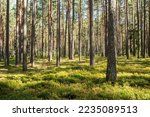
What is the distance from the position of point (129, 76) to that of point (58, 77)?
3637 millimetres

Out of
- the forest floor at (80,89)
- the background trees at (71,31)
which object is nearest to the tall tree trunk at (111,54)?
the background trees at (71,31)

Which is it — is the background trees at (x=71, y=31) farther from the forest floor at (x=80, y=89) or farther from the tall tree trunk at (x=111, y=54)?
the forest floor at (x=80, y=89)

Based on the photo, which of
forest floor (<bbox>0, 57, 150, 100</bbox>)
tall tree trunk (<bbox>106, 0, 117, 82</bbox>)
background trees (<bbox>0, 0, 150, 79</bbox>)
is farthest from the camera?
background trees (<bbox>0, 0, 150, 79</bbox>)

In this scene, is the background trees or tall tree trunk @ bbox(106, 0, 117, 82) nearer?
tall tree trunk @ bbox(106, 0, 117, 82)

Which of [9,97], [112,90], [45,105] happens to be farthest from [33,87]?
[45,105]

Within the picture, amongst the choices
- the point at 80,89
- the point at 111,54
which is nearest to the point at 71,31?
the point at 111,54

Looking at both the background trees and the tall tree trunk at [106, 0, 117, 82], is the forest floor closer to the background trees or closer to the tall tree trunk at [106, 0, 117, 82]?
the tall tree trunk at [106, 0, 117, 82]

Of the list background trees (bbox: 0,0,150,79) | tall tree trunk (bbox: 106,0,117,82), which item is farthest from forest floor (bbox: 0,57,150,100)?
background trees (bbox: 0,0,150,79)

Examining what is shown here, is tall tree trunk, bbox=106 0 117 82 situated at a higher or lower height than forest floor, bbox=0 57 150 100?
higher

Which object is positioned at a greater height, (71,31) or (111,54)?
(71,31)

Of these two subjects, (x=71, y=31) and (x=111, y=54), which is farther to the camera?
(x=71, y=31)

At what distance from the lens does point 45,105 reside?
10.0m

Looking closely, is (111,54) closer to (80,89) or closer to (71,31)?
(80,89)

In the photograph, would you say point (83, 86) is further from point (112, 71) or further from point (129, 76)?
point (129, 76)
